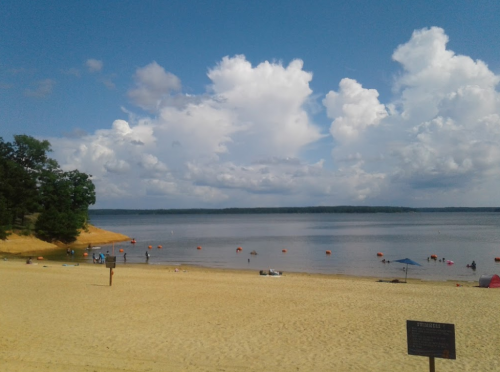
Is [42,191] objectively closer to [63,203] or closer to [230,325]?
[63,203]

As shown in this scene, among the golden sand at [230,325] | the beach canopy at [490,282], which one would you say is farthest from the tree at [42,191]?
the beach canopy at [490,282]

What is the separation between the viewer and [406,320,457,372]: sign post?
676cm

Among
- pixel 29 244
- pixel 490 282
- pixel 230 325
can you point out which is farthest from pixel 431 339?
pixel 29 244

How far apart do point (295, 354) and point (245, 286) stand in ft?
40.9

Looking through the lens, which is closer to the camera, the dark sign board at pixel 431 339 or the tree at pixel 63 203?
the dark sign board at pixel 431 339

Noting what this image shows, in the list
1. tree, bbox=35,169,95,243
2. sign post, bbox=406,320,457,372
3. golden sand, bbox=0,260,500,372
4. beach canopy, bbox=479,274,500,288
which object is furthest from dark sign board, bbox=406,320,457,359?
tree, bbox=35,169,95,243

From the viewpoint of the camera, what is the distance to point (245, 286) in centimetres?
2334

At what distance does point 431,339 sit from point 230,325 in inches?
336

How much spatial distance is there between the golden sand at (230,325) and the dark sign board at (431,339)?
11.5 ft

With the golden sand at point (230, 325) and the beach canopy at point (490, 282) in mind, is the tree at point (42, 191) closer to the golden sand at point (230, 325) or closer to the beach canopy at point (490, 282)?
the golden sand at point (230, 325)

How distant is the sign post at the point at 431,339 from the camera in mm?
6758

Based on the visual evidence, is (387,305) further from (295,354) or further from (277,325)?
(295,354)

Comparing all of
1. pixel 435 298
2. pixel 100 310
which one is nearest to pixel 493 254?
pixel 435 298

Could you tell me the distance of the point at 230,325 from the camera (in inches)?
559
